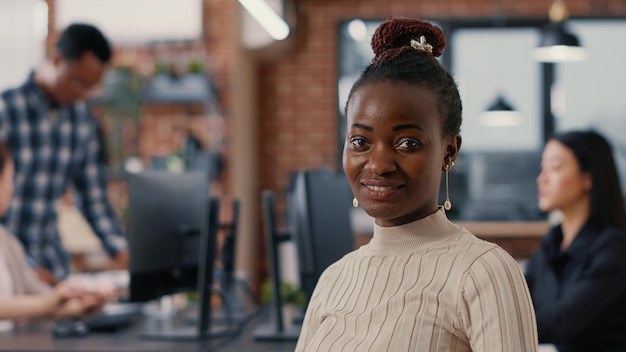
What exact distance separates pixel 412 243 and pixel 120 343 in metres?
1.40

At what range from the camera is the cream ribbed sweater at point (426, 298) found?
2.43 ft

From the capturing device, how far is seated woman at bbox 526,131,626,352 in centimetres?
199

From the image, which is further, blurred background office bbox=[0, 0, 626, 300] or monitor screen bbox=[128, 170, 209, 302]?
blurred background office bbox=[0, 0, 626, 300]

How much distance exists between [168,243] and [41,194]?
0.93m

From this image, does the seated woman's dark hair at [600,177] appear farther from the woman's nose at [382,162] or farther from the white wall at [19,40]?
the white wall at [19,40]

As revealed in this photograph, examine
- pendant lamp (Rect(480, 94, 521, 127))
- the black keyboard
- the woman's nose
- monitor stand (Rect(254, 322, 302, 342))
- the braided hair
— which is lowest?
monitor stand (Rect(254, 322, 302, 342))

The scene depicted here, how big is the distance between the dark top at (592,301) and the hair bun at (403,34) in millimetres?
1323

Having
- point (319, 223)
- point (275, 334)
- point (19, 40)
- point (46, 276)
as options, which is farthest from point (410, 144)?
point (19, 40)

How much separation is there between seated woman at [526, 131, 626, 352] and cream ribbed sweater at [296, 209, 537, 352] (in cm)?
128

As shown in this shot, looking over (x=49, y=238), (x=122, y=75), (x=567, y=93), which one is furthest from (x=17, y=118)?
(x=567, y=93)

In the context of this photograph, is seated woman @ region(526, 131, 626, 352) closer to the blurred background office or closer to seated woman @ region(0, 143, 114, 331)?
A: seated woman @ region(0, 143, 114, 331)

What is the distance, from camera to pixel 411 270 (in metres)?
0.83

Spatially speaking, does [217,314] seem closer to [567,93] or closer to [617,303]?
[617,303]

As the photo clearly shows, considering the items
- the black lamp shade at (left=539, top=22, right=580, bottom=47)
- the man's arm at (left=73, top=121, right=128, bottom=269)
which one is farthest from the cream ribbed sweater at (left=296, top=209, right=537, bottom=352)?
the black lamp shade at (left=539, top=22, right=580, bottom=47)
